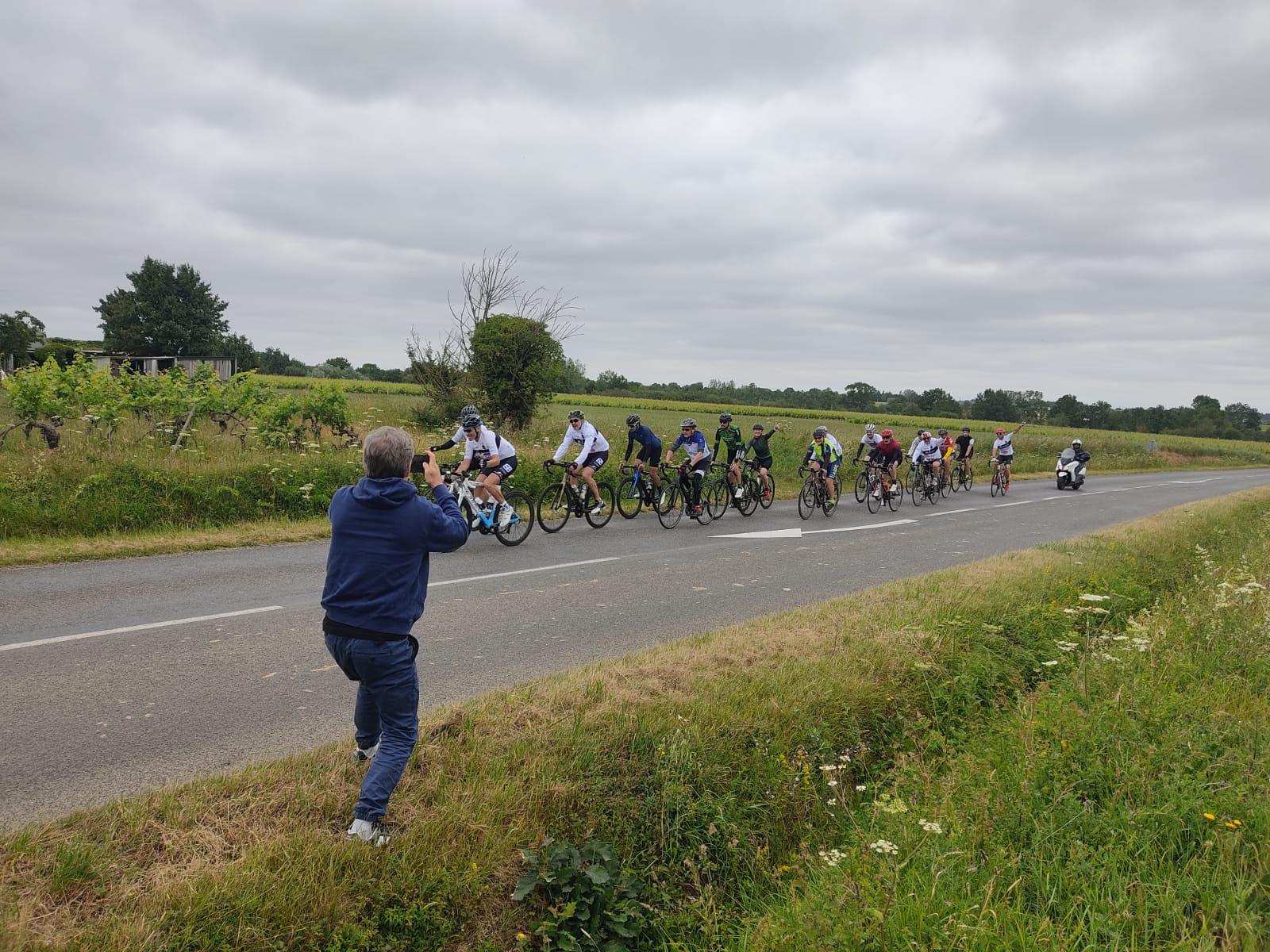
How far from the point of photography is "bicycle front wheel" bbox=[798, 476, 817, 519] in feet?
54.6

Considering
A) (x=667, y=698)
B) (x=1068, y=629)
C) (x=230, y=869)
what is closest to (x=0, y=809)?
(x=230, y=869)

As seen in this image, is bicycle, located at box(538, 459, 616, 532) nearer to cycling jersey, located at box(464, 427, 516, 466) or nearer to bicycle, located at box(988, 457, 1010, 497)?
cycling jersey, located at box(464, 427, 516, 466)

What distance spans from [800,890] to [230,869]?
2435mm

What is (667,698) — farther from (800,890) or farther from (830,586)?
(830,586)

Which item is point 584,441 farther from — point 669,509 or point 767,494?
point 767,494

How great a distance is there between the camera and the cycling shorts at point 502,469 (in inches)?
451

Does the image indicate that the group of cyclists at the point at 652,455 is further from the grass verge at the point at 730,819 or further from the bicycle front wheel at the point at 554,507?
the grass verge at the point at 730,819

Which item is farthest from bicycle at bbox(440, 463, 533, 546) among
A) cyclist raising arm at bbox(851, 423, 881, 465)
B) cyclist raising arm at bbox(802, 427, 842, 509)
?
cyclist raising arm at bbox(851, 423, 881, 465)

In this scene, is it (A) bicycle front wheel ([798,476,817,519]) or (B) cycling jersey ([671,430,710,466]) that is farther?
(A) bicycle front wheel ([798,476,817,519])

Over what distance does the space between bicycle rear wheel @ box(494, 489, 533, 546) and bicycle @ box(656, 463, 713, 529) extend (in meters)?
2.62

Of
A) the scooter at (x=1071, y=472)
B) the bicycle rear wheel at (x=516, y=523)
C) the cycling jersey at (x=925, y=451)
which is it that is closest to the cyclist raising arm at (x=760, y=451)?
the bicycle rear wheel at (x=516, y=523)

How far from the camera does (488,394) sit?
22.2 metres

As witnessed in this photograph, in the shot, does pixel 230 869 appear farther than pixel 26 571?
No

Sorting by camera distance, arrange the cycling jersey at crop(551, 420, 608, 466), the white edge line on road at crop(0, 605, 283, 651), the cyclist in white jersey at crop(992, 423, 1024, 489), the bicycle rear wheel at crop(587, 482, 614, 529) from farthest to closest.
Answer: the cyclist in white jersey at crop(992, 423, 1024, 489) → the bicycle rear wheel at crop(587, 482, 614, 529) → the cycling jersey at crop(551, 420, 608, 466) → the white edge line on road at crop(0, 605, 283, 651)
